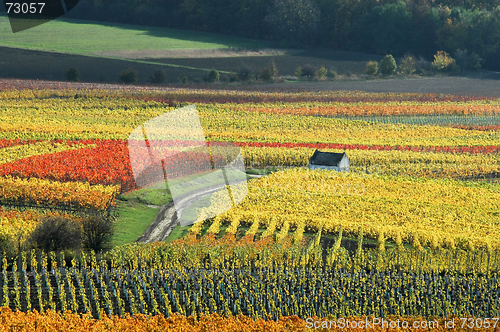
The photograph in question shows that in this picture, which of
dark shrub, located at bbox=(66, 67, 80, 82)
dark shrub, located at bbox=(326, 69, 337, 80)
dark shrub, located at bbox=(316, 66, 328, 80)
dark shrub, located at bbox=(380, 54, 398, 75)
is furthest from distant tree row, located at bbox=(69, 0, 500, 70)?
dark shrub, located at bbox=(66, 67, 80, 82)

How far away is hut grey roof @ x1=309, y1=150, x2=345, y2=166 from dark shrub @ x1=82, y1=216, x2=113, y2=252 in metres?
21.0

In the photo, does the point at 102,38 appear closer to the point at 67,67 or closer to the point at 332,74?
the point at 67,67

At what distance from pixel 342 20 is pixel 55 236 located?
353 feet

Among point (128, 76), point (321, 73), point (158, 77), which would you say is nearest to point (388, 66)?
point (321, 73)

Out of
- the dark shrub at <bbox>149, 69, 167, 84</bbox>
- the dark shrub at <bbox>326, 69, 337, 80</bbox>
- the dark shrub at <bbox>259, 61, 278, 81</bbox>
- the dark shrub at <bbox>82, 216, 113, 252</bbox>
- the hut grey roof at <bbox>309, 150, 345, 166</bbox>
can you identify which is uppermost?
the dark shrub at <bbox>82, 216, 113, 252</bbox>

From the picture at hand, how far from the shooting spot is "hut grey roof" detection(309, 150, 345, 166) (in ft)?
155

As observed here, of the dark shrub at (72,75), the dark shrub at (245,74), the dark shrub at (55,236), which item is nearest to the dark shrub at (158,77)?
the dark shrub at (72,75)

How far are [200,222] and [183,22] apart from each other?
112174 mm

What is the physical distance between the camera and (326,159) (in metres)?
47.7

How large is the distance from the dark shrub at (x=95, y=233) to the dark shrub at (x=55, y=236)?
0.47 meters

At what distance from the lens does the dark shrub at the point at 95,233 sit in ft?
96.9

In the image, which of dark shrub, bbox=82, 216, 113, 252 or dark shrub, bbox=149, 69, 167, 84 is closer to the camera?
dark shrub, bbox=82, 216, 113, 252

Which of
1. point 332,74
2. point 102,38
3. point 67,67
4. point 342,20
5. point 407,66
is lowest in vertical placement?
point 332,74

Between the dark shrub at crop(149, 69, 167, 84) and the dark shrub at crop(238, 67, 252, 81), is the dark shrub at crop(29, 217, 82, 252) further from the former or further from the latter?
the dark shrub at crop(238, 67, 252, 81)
